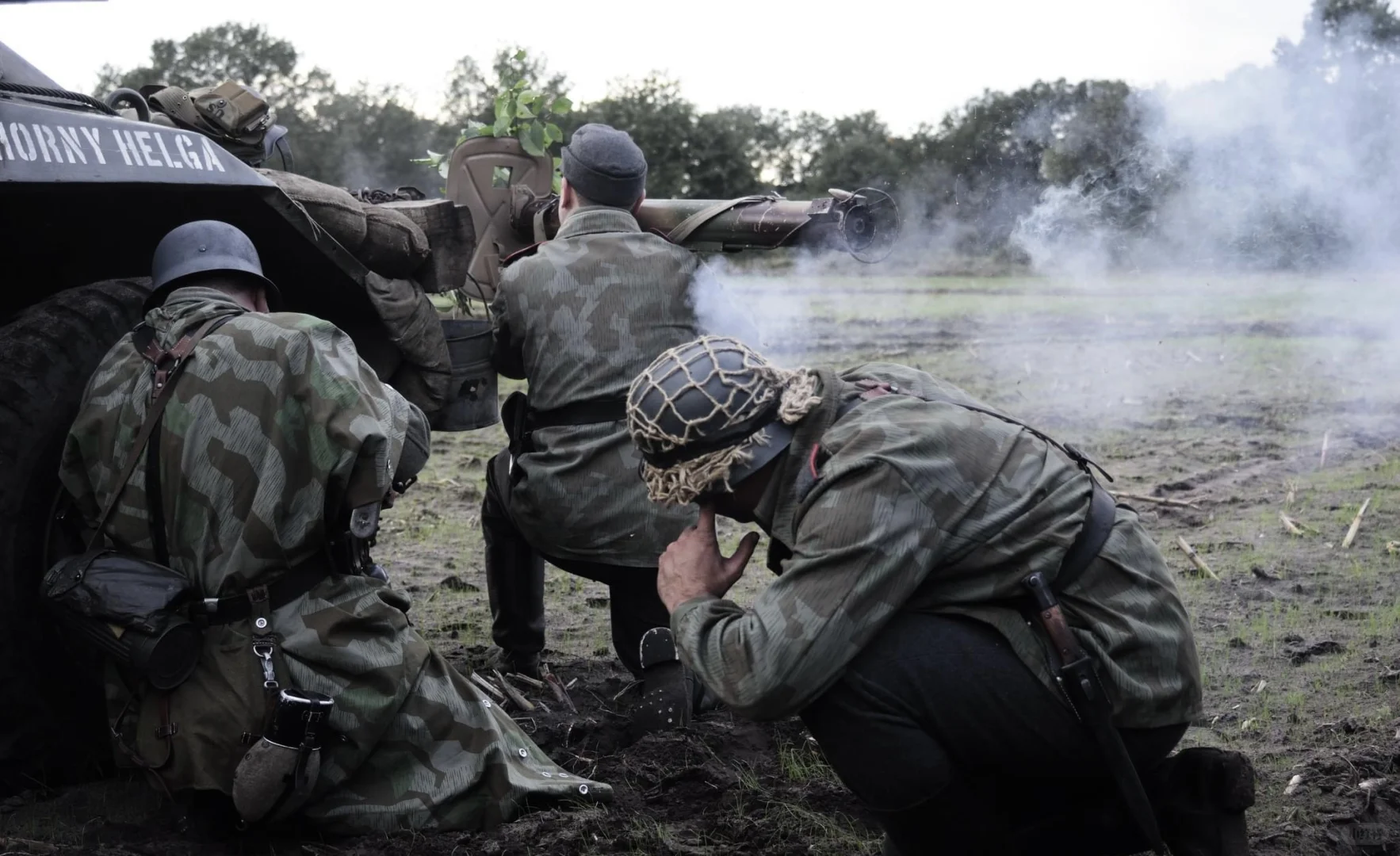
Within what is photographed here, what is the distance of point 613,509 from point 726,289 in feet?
3.06

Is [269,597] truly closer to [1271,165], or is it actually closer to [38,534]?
[38,534]

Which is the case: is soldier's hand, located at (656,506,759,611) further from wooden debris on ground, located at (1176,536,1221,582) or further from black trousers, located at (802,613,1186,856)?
wooden debris on ground, located at (1176,536,1221,582)

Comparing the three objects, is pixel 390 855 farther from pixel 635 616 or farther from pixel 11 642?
pixel 635 616

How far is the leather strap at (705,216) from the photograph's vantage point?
4.89m

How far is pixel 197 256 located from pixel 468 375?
4.79ft

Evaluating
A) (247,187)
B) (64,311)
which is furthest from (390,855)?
(247,187)

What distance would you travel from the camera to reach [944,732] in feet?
9.61

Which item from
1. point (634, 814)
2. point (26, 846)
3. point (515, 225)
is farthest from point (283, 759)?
point (515, 225)

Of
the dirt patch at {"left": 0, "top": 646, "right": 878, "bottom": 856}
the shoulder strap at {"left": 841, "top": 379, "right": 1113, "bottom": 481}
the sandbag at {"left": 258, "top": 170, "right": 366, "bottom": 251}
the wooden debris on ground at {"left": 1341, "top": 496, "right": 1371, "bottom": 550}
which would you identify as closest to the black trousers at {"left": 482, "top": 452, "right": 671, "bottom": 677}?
the dirt patch at {"left": 0, "top": 646, "right": 878, "bottom": 856}

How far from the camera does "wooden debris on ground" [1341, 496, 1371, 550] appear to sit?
6.18 metres

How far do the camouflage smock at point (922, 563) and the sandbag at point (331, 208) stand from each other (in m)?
2.15

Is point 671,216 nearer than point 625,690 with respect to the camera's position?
No

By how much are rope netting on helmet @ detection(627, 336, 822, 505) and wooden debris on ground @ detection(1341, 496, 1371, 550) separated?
4136mm

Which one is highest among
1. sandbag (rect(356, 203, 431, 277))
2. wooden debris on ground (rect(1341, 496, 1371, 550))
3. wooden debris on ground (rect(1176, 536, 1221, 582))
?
sandbag (rect(356, 203, 431, 277))
